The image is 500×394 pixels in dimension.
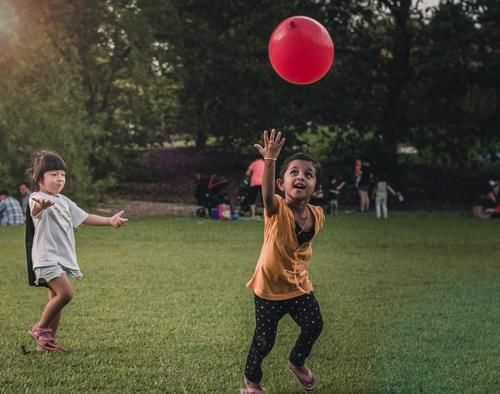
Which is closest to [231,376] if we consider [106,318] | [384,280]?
[106,318]

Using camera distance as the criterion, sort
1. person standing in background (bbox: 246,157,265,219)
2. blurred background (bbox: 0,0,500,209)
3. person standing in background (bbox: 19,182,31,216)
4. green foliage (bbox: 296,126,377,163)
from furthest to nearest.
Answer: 1. green foliage (bbox: 296,126,377,163)
2. blurred background (bbox: 0,0,500,209)
3. person standing in background (bbox: 246,157,265,219)
4. person standing in background (bbox: 19,182,31,216)

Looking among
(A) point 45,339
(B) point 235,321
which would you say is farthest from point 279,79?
(A) point 45,339

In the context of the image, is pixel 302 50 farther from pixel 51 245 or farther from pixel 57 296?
pixel 57 296

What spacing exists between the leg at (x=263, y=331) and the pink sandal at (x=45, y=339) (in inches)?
74.5

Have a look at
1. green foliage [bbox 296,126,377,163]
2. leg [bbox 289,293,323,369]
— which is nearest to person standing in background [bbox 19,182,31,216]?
green foliage [bbox 296,126,377,163]

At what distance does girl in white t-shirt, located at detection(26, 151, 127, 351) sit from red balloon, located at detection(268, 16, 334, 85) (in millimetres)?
2121

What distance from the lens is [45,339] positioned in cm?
632

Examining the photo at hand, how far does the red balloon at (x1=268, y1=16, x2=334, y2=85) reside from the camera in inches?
280

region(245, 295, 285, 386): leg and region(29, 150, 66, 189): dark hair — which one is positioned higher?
region(29, 150, 66, 189): dark hair

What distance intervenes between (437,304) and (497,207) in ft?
46.7

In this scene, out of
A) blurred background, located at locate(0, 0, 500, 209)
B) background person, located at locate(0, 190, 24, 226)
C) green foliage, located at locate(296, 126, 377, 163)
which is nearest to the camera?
background person, located at locate(0, 190, 24, 226)

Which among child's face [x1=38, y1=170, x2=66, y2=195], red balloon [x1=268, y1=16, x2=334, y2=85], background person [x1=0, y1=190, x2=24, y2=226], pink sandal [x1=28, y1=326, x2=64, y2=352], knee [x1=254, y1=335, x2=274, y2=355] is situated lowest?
background person [x1=0, y1=190, x2=24, y2=226]

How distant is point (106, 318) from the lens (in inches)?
306

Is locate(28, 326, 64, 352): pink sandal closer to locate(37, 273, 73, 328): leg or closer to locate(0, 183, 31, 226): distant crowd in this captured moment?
locate(37, 273, 73, 328): leg
